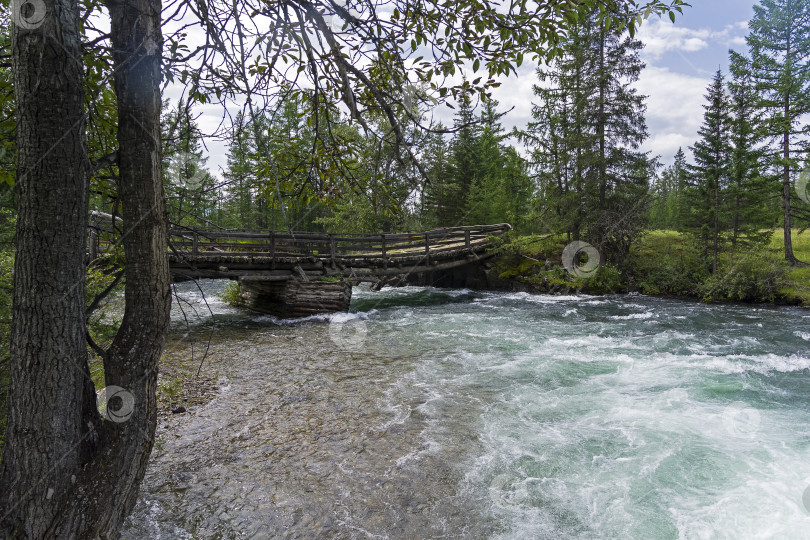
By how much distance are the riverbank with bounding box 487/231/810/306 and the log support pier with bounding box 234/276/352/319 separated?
10.4 m

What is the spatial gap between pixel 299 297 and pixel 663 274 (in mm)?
17220

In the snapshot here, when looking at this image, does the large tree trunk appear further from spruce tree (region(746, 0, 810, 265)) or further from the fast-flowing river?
spruce tree (region(746, 0, 810, 265))

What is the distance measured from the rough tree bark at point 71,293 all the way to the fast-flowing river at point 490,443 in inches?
67.1

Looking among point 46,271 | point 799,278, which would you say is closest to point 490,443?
point 46,271

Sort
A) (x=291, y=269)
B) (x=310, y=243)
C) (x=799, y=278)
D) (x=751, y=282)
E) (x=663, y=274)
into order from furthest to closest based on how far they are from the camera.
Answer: (x=663, y=274), (x=799, y=278), (x=751, y=282), (x=291, y=269), (x=310, y=243)

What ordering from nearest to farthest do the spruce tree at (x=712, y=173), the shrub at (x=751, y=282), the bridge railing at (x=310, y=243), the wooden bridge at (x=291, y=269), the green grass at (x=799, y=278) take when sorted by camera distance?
1. the bridge railing at (x=310, y=243)
2. the wooden bridge at (x=291, y=269)
3. the green grass at (x=799, y=278)
4. the shrub at (x=751, y=282)
5. the spruce tree at (x=712, y=173)

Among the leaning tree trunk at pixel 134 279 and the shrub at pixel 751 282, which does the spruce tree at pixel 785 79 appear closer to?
the shrub at pixel 751 282

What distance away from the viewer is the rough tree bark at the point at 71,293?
239cm

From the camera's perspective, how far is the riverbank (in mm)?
17641

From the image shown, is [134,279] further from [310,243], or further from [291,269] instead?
[291,269]

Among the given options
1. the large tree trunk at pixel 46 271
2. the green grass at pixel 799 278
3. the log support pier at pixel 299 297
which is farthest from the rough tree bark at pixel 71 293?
the green grass at pixel 799 278

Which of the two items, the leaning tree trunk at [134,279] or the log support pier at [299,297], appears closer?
the leaning tree trunk at [134,279]

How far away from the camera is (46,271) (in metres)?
2.44

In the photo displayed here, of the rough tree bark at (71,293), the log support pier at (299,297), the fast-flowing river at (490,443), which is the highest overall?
the rough tree bark at (71,293)
